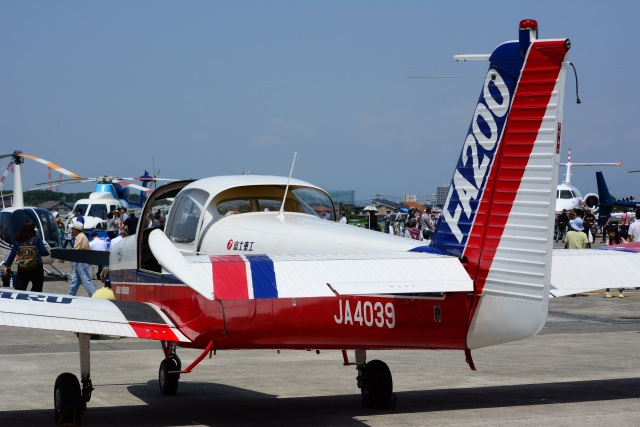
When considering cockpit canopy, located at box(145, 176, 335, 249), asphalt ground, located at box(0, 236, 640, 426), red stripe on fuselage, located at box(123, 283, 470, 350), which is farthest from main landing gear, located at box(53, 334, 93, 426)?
red stripe on fuselage, located at box(123, 283, 470, 350)

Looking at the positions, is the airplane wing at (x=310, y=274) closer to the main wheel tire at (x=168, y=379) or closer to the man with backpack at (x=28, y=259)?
the main wheel tire at (x=168, y=379)

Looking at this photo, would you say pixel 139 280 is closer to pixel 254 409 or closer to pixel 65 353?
pixel 254 409

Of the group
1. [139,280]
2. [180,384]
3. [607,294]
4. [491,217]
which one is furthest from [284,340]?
[607,294]

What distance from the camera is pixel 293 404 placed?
940 cm

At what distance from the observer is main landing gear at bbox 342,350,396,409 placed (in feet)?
29.8

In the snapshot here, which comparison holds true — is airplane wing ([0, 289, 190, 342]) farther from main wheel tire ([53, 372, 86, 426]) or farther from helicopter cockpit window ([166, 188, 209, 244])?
helicopter cockpit window ([166, 188, 209, 244])

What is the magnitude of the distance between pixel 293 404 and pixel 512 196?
128 inches

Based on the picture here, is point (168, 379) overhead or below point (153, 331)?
below

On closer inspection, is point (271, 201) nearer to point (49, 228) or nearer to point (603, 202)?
point (49, 228)

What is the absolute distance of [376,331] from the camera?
24.4ft

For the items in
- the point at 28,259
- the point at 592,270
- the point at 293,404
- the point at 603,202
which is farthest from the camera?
the point at 603,202

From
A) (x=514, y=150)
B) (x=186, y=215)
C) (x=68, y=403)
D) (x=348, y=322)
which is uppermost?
(x=514, y=150)

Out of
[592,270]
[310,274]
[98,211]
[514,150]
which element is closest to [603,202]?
[98,211]

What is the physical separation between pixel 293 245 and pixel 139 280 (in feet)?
7.92
